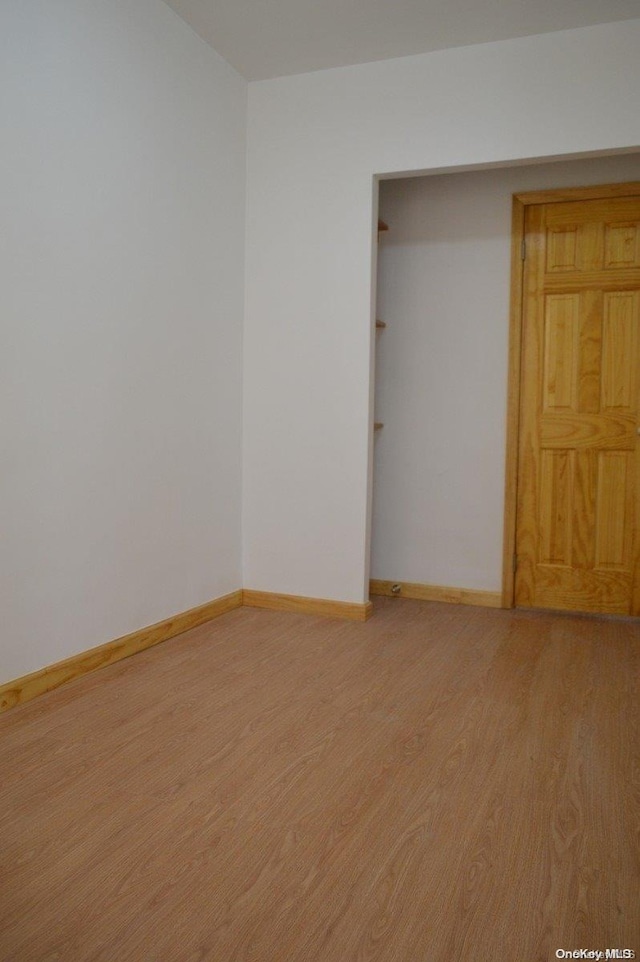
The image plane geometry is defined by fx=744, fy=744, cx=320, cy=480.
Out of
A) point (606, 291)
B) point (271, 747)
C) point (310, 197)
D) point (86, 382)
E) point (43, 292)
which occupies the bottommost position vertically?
point (271, 747)

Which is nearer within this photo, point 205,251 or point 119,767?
point 119,767

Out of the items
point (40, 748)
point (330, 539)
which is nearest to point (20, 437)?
point (40, 748)

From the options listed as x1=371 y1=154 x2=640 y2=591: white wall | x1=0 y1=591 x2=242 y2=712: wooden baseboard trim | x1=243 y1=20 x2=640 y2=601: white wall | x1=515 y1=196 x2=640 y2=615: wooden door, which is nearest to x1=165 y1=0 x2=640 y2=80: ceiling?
x1=243 y1=20 x2=640 y2=601: white wall

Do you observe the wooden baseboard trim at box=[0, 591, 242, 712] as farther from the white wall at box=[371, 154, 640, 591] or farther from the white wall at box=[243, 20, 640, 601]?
the white wall at box=[371, 154, 640, 591]

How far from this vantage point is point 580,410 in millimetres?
3969

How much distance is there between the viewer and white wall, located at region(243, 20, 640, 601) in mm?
3494

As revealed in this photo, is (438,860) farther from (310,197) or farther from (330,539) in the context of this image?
(310,197)

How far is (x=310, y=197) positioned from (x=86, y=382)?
1713mm

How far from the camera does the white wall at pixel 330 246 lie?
138 inches

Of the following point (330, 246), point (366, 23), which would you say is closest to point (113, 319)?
point (330, 246)

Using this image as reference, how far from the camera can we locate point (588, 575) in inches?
157

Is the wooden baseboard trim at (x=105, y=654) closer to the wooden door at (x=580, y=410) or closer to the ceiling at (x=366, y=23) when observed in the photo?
the wooden door at (x=580, y=410)

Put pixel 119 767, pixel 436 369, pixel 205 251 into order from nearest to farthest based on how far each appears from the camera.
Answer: pixel 119 767
pixel 205 251
pixel 436 369

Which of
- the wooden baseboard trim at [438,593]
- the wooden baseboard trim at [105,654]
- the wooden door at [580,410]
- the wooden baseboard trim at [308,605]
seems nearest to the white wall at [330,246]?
the wooden baseboard trim at [308,605]
